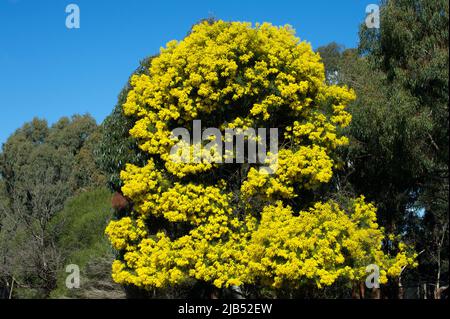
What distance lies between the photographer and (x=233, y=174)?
14617mm

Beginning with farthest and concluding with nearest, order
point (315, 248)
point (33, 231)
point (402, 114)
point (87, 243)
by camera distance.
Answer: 1. point (33, 231)
2. point (87, 243)
3. point (402, 114)
4. point (315, 248)

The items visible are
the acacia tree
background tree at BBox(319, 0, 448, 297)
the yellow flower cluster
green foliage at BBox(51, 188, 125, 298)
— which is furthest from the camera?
green foliage at BBox(51, 188, 125, 298)

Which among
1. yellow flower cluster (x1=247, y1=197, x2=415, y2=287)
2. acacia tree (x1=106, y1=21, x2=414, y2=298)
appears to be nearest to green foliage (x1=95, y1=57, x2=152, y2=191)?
acacia tree (x1=106, y1=21, x2=414, y2=298)

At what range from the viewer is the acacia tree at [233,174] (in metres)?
13.2

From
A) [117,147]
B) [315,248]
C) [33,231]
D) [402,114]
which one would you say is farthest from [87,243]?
[402,114]

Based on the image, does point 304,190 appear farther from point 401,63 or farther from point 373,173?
point 401,63

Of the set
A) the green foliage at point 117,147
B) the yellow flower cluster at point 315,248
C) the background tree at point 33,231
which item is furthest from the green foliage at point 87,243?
the yellow flower cluster at point 315,248

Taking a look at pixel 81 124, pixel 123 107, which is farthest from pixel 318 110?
pixel 81 124

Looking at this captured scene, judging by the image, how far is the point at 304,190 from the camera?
14758mm

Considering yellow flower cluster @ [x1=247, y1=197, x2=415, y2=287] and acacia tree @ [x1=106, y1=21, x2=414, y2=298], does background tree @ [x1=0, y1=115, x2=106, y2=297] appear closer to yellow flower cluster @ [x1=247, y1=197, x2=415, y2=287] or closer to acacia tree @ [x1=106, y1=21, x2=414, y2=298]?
acacia tree @ [x1=106, y1=21, x2=414, y2=298]

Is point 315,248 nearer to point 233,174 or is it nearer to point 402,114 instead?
point 233,174

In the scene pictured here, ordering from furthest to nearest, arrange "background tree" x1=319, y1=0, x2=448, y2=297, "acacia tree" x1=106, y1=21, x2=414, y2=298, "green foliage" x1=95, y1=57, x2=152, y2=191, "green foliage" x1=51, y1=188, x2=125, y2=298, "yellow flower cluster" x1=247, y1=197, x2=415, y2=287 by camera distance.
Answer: "green foliage" x1=51, y1=188, x2=125, y2=298 → "green foliage" x1=95, y1=57, x2=152, y2=191 → "acacia tree" x1=106, y1=21, x2=414, y2=298 → "background tree" x1=319, y1=0, x2=448, y2=297 → "yellow flower cluster" x1=247, y1=197, x2=415, y2=287

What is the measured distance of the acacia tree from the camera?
1322cm
